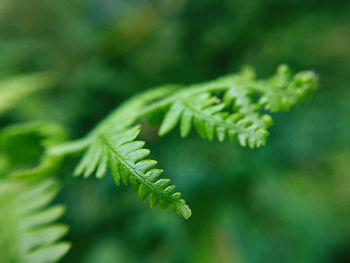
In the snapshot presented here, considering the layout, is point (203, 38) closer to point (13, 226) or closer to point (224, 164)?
point (224, 164)

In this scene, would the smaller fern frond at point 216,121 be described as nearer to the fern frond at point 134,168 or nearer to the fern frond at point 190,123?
the fern frond at point 190,123

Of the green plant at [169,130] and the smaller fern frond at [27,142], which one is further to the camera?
the smaller fern frond at [27,142]

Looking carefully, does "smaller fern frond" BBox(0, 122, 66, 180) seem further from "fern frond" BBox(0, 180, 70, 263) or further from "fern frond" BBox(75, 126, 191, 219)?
"fern frond" BBox(75, 126, 191, 219)

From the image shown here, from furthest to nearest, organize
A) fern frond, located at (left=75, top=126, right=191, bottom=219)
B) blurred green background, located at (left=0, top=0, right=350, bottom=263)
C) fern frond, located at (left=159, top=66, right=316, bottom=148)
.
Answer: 1. blurred green background, located at (left=0, top=0, right=350, bottom=263)
2. fern frond, located at (left=159, top=66, right=316, bottom=148)
3. fern frond, located at (left=75, top=126, right=191, bottom=219)

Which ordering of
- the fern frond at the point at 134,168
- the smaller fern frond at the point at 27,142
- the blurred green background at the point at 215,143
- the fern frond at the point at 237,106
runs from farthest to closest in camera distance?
the blurred green background at the point at 215,143
the smaller fern frond at the point at 27,142
the fern frond at the point at 237,106
the fern frond at the point at 134,168

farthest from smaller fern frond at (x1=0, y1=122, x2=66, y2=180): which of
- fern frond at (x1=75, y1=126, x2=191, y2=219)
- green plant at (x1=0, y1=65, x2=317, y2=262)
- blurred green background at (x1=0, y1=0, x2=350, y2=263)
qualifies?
fern frond at (x1=75, y1=126, x2=191, y2=219)

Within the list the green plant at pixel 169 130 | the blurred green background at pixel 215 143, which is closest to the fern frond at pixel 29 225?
the green plant at pixel 169 130
